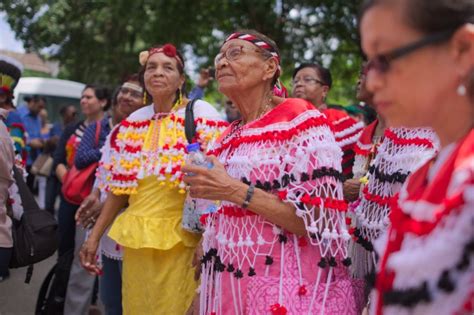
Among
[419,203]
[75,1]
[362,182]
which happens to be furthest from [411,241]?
[75,1]

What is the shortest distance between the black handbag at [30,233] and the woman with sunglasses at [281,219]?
162 centimetres

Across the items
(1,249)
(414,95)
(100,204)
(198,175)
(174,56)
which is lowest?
(1,249)

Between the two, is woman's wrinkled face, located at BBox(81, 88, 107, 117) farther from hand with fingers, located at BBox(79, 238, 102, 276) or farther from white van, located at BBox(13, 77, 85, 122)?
white van, located at BBox(13, 77, 85, 122)

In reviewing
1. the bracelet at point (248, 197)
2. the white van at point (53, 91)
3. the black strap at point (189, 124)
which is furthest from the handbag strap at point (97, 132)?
the white van at point (53, 91)

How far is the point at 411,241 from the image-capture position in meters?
1.32

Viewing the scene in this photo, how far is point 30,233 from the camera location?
12.7 ft

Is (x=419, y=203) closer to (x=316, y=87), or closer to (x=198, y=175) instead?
(x=198, y=175)

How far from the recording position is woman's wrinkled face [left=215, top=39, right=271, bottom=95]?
9.29ft

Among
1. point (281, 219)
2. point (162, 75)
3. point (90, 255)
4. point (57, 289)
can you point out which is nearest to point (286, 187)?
point (281, 219)

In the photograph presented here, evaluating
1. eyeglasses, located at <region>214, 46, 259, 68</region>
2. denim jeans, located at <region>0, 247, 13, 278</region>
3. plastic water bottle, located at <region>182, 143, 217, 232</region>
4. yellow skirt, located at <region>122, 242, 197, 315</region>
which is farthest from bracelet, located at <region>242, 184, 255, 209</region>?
denim jeans, located at <region>0, 247, 13, 278</region>

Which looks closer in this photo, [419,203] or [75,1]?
[419,203]

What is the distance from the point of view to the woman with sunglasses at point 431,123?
1.23 metres

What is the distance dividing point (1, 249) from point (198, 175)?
1735 millimetres

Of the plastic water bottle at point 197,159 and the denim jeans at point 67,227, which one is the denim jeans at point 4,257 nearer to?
the plastic water bottle at point 197,159
